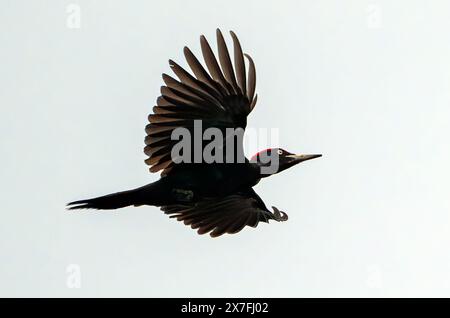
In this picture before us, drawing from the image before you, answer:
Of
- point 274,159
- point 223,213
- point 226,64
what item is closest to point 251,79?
point 226,64

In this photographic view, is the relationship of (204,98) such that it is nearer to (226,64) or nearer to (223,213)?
(226,64)

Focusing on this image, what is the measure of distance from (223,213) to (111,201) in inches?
86.1

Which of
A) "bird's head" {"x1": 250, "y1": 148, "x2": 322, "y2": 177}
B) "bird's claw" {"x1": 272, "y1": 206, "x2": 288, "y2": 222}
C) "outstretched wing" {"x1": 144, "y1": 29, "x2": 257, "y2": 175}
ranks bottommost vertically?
"bird's claw" {"x1": 272, "y1": 206, "x2": 288, "y2": 222}

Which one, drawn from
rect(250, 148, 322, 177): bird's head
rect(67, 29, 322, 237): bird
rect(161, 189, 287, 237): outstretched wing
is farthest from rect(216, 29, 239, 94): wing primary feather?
rect(161, 189, 287, 237): outstretched wing

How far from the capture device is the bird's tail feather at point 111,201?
15180 mm

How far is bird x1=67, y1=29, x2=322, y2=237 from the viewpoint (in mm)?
15211

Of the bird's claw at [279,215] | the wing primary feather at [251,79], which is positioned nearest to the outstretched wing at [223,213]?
the bird's claw at [279,215]

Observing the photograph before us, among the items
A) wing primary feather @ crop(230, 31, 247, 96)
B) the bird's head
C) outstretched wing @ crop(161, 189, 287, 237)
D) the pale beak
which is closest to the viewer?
wing primary feather @ crop(230, 31, 247, 96)

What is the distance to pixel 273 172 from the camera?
628 inches

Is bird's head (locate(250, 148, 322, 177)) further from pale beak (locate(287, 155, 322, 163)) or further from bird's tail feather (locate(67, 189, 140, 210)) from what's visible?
bird's tail feather (locate(67, 189, 140, 210))

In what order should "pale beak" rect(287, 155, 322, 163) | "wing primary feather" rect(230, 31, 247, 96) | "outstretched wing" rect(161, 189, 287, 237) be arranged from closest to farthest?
1. "wing primary feather" rect(230, 31, 247, 96)
2. "pale beak" rect(287, 155, 322, 163)
3. "outstretched wing" rect(161, 189, 287, 237)
